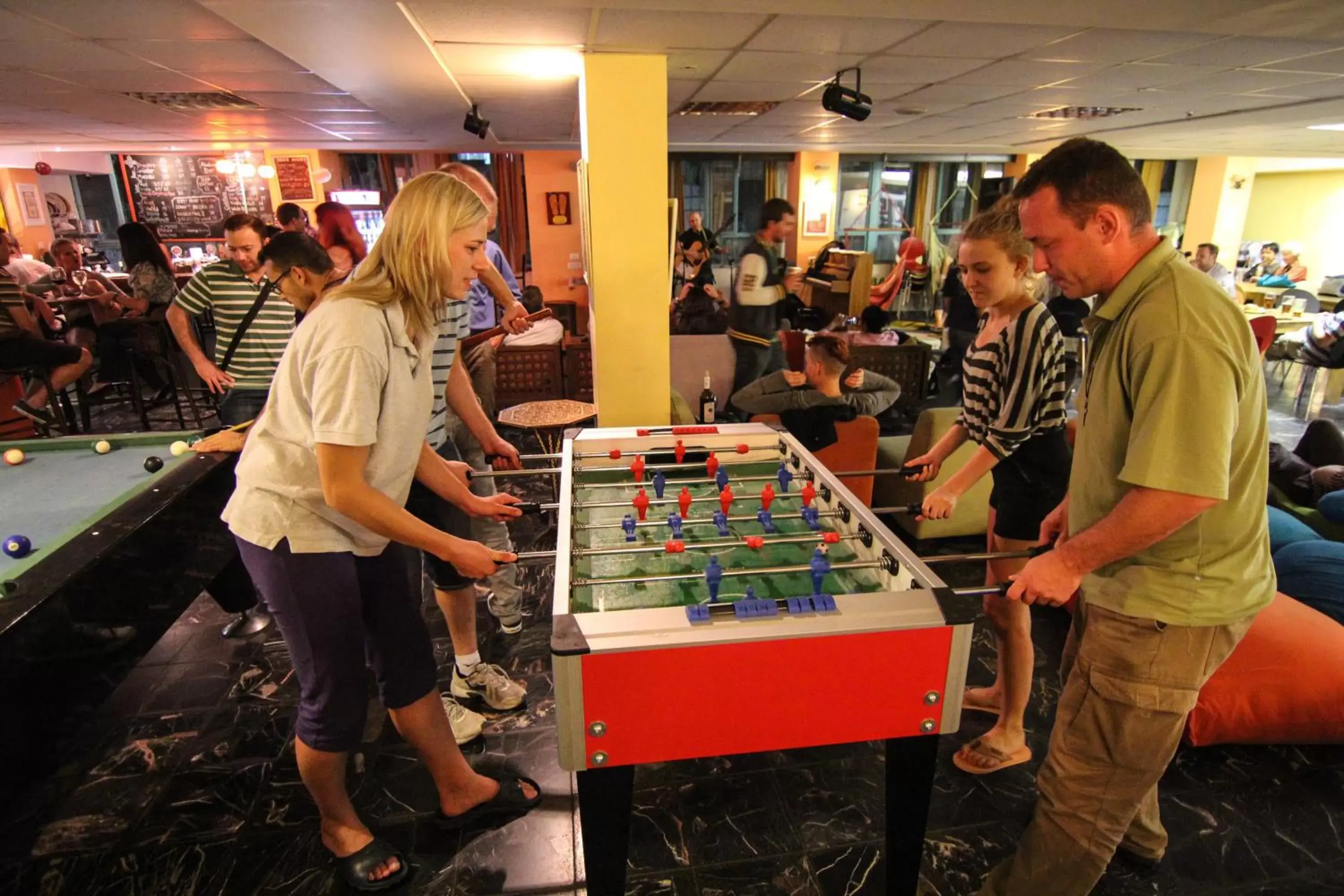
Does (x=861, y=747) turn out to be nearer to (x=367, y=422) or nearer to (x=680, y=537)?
(x=680, y=537)

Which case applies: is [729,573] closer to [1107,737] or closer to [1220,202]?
[1107,737]

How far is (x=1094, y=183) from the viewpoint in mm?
1319

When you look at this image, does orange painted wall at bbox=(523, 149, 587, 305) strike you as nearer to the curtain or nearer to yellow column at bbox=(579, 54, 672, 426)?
the curtain

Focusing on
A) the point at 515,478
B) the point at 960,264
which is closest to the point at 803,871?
the point at 960,264

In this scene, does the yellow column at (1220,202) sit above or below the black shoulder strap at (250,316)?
above

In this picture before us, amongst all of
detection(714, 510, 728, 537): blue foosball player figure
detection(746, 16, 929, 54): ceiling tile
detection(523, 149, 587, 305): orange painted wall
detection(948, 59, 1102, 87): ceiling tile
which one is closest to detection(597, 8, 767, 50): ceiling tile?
detection(746, 16, 929, 54): ceiling tile

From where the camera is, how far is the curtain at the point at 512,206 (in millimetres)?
9305

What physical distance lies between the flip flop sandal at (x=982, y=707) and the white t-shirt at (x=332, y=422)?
6.50 ft

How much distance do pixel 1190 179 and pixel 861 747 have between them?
40.5 feet

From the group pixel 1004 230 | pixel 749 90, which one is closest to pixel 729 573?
pixel 1004 230

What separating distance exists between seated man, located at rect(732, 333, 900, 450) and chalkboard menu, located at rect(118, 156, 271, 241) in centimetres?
835

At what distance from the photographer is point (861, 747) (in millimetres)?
2322

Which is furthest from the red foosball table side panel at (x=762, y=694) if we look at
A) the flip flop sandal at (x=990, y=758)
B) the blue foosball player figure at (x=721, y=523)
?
the flip flop sandal at (x=990, y=758)

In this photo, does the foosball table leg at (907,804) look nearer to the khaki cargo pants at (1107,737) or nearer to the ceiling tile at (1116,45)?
the khaki cargo pants at (1107,737)
